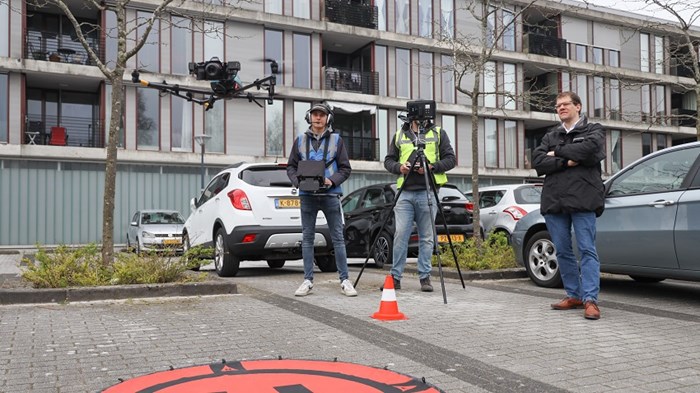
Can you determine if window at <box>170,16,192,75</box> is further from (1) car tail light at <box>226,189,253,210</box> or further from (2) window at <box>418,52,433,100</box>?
(1) car tail light at <box>226,189,253,210</box>

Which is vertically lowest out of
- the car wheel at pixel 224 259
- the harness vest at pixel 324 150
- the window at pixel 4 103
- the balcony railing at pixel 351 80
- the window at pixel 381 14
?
the car wheel at pixel 224 259

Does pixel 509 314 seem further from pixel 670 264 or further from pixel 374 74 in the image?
pixel 374 74

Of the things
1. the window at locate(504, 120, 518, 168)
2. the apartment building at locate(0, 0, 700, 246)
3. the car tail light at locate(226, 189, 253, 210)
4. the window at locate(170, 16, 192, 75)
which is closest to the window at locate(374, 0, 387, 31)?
the apartment building at locate(0, 0, 700, 246)

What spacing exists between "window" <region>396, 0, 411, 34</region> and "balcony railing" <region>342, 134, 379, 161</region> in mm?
5729

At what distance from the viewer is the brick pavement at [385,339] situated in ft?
11.9

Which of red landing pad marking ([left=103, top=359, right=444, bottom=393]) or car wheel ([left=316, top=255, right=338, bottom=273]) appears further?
car wheel ([left=316, top=255, right=338, bottom=273])

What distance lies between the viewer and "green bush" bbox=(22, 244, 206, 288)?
259 inches

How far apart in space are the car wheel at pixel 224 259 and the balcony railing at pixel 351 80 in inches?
796

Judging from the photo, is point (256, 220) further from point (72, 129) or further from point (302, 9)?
point (302, 9)

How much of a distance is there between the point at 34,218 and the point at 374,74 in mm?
15942

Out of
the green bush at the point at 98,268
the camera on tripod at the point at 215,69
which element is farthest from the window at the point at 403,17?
the green bush at the point at 98,268

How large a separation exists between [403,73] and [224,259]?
22.9m

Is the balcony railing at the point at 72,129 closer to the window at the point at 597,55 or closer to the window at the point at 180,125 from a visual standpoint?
the window at the point at 180,125

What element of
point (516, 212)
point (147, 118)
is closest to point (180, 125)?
point (147, 118)
